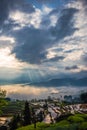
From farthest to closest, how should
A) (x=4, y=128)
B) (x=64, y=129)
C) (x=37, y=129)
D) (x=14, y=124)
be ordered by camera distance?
(x=4, y=128)
(x=14, y=124)
(x=37, y=129)
(x=64, y=129)

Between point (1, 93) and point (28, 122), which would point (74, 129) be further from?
point (28, 122)

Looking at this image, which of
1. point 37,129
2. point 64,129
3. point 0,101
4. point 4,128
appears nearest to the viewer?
point 0,101

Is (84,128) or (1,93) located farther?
(84,128)

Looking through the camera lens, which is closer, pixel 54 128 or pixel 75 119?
pixel 54 128

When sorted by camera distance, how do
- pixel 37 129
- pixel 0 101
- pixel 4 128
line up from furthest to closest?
pixel 4 128 → pixel 37 129 → pixel 0 101

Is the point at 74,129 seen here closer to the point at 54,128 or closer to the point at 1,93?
the point at 54,128

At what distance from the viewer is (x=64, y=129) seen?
42281 millimetres

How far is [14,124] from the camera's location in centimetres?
8062

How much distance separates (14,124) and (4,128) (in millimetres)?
8786

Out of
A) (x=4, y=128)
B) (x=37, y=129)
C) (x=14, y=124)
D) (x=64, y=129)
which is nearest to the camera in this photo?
(x=64, y=129)

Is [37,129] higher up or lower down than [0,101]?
lower down

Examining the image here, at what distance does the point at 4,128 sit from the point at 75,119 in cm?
4096

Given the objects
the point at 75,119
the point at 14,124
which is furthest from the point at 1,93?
the point at 14,124

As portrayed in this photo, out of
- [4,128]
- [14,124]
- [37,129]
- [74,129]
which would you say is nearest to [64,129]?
[74,129]
